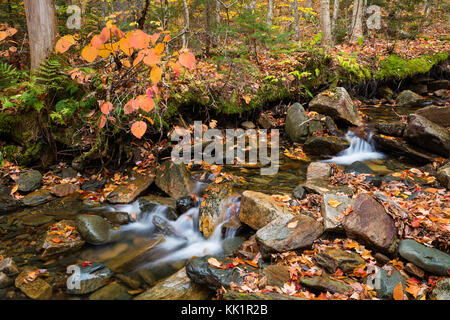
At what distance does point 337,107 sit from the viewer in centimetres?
834

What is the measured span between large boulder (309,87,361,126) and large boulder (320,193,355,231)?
4.55 m

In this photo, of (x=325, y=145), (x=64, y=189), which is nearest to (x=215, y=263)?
(x=64, y=189)

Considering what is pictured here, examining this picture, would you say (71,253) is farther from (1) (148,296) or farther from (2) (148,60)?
(2) (148,60)

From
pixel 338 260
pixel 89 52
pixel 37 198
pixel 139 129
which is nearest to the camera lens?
pixel 338 260

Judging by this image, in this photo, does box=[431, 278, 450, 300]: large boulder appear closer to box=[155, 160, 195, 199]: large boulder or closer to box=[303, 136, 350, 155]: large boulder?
box=[155, 160, 195, 199]: large boulder

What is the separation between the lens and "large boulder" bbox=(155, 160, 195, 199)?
595cm

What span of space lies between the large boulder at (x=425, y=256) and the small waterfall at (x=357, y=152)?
3.80 meters

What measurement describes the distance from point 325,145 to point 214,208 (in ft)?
12.7

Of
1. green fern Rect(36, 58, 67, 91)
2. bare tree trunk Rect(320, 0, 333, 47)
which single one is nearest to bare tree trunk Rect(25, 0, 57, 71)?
green fern Rect(36, 58, 67, 91)

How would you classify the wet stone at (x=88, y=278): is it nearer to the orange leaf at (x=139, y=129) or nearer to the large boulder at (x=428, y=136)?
the orange leaf at (x=139, y=129)

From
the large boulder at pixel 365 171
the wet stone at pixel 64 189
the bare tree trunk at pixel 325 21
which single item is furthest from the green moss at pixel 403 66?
the wet stone at pixel 64 189

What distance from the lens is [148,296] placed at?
3.62 metres

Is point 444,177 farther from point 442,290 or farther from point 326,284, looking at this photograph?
point 326,284
